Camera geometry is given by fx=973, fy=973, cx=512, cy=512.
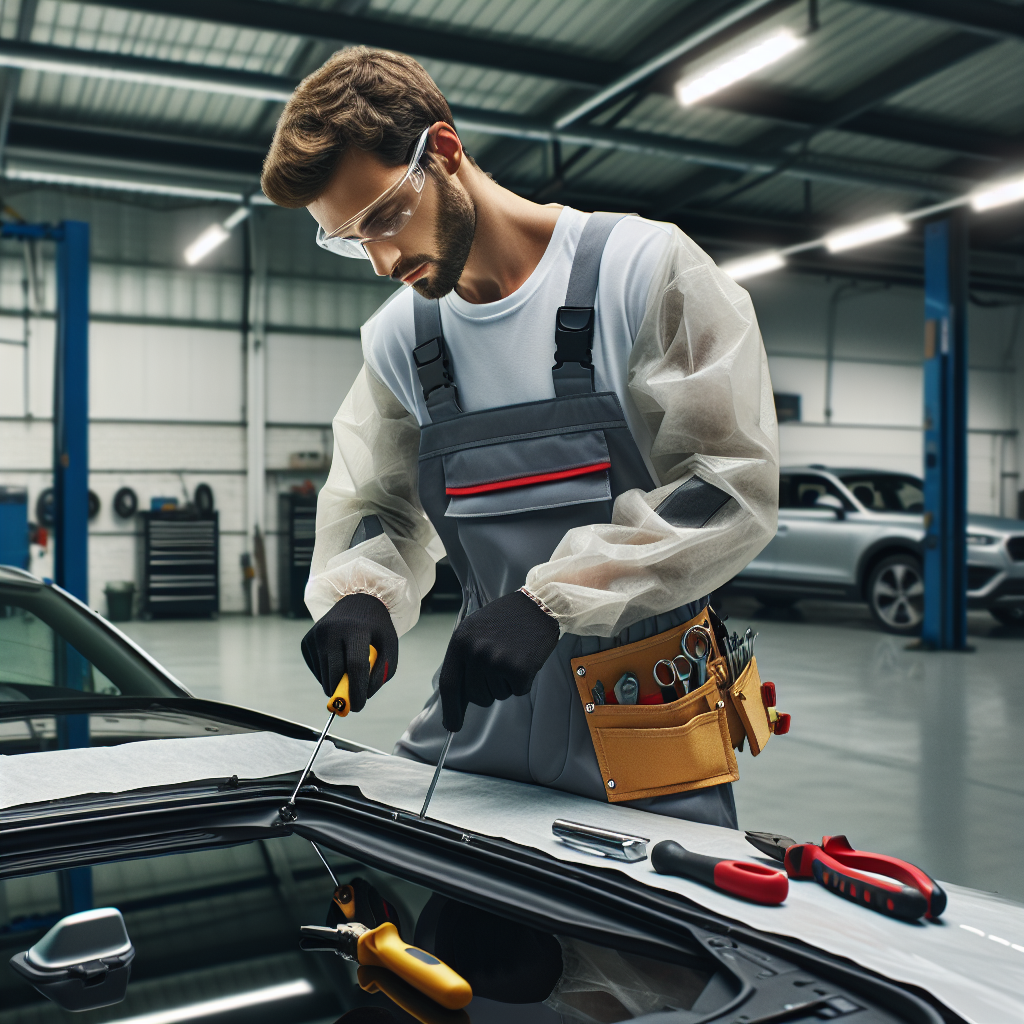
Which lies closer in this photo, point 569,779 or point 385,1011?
point 385,1011

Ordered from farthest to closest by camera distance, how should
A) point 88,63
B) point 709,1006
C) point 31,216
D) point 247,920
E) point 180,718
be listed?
1. point 31,216
2. point 88,63
3. point 180,718
4. point 247,920
5. point 709,1006

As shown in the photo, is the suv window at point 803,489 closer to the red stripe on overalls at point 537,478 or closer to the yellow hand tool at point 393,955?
the red stripe on overalls at point 537,478

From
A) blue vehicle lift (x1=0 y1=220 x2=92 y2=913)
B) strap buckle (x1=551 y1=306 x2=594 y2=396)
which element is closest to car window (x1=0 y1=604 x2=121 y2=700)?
strap buckle (x1=551 y1=306 x2=594 y2=396)

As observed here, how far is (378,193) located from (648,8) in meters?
6.00

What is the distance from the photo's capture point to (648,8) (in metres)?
6.24

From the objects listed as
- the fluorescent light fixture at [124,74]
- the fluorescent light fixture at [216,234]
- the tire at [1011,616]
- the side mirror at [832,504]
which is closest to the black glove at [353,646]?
the fluorescent light fixture at [124,74]

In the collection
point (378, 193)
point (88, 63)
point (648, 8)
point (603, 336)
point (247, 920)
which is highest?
point (648, 8)

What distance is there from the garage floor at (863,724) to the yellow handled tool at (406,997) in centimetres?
243

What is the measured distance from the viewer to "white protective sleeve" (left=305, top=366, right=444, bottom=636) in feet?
4.36

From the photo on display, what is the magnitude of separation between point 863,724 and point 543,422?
4072 millimetres

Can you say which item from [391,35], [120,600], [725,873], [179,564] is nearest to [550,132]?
[391,35]

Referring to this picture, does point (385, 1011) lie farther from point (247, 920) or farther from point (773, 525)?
point (773, 525)

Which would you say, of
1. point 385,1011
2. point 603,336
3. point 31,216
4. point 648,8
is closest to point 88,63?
point 648,8

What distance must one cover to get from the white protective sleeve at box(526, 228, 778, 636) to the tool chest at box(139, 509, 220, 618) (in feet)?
31.0
